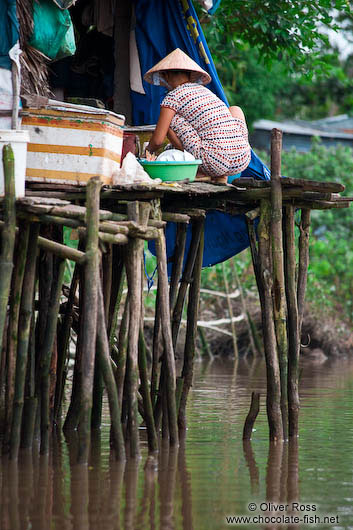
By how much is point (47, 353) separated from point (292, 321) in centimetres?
207

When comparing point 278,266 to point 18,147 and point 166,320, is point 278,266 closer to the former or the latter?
point 166,320

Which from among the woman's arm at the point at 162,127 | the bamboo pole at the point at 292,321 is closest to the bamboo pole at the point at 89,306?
the woman's arm at the point at 162,127

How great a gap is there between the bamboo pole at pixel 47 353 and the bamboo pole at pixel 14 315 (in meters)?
0.21

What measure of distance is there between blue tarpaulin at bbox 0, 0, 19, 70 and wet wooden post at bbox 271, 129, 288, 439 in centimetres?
198

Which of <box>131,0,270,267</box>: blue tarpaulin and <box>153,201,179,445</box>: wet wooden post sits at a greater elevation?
<box>131,0,270,267</box>: blue tarpaulin

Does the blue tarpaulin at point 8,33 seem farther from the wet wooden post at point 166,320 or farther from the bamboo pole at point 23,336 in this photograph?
the wet wooden post at point 166,320

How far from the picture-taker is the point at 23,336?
231 inches

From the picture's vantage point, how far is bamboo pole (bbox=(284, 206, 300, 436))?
7.25 meters

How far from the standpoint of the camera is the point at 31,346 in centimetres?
625

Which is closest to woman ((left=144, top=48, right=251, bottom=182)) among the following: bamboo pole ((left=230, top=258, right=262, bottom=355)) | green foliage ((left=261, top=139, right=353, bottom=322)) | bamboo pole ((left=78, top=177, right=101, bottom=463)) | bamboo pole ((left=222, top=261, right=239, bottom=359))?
bamboo pole ((left=78, top=177, right=101, bottom=463))

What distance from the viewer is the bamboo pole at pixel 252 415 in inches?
280

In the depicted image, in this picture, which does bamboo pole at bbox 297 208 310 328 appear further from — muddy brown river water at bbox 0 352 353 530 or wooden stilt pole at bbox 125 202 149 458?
wooden stilt pole at bbox 125 202 149 458

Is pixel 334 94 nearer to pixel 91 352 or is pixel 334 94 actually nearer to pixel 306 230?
pixel 306 230

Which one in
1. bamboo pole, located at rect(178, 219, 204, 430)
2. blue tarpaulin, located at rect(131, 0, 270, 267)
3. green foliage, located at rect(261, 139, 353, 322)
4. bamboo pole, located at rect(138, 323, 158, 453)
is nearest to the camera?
bamboo pole, located at rect(138, 323, 158, 453)
